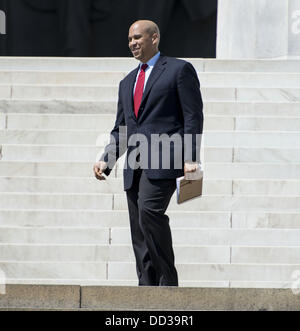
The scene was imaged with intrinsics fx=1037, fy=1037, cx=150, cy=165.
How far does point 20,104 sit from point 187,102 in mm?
4365

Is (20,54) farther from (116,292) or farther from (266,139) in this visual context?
(116,292)

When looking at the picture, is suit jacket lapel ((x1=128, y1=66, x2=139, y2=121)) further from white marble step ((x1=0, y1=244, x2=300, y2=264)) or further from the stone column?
the stone column

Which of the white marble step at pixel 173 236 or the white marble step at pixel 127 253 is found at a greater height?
the white marble step at pixel 173 236

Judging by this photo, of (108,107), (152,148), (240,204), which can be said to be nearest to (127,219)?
(240,204)

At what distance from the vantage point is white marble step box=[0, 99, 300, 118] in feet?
32.7

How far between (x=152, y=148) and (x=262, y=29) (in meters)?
6.64

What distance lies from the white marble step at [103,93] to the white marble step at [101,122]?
1.61 feet

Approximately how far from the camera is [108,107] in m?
10.2

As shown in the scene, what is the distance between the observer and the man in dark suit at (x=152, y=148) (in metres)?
6.05

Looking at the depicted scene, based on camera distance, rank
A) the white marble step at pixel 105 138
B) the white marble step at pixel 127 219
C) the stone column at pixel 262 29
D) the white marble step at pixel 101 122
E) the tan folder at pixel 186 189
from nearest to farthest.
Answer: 1. the tan folder at pixel 186 189
2. the white marble step at pixel 127 219
3. the white marble step at pixel 105 138
4. the white marble step at pixel 101 122
5. the stone column at pixel 262 29

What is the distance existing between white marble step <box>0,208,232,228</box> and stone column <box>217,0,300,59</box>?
437 cm

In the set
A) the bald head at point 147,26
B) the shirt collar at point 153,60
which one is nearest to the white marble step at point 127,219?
the shirt collar at point 153,60

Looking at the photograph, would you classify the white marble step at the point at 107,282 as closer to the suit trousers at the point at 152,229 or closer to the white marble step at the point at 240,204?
the white marble step at the point at 240,204

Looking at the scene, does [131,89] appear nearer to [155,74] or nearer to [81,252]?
[155,74]
